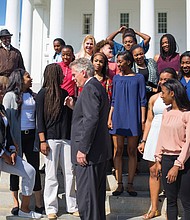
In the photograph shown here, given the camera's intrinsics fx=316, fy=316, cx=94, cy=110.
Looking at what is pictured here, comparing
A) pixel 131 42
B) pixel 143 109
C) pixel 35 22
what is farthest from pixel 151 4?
pixel 143 109

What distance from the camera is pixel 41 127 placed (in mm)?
5078

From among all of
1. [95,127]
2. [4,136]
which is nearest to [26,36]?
[4,136]

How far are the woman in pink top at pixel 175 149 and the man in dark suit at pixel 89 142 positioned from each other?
79cm

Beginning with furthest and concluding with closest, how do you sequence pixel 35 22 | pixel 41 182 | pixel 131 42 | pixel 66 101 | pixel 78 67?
pixel 35 22 < pixel 131 42 < pixel 41 182 < pixel 66 101 < pixel 78 67

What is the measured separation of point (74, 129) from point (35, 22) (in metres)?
24.2

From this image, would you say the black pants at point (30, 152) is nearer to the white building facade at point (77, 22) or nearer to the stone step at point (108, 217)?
the stone step at point (108, 217)

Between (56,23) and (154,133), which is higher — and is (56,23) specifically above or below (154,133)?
above

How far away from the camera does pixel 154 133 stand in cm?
498

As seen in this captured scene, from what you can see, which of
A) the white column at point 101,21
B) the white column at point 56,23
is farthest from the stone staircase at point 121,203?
the white column at point 56,23

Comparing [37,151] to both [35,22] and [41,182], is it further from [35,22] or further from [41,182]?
[35,22]

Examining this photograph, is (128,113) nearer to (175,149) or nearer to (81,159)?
(175,149)

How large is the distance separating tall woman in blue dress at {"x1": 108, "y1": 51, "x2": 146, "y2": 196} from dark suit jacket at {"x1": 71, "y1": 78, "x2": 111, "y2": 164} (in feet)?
3.73

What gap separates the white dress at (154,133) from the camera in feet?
16.2

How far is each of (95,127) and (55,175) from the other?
1.50 metres
